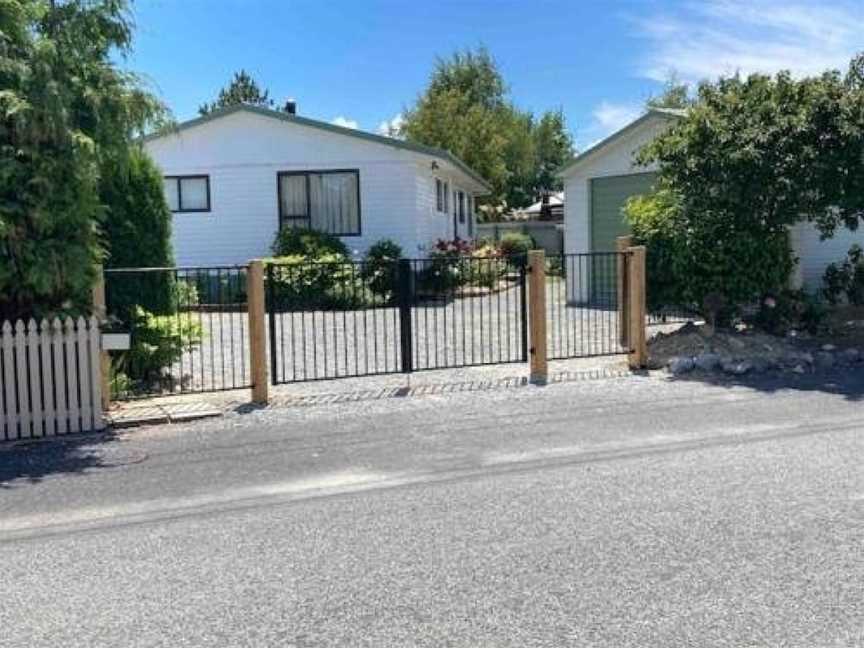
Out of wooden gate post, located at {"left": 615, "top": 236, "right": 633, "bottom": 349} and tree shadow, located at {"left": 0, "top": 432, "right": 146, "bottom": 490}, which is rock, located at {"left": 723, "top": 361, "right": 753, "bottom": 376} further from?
tree shadow, located at {"left": 0, "top": 432, "right": 146, "bottom": 490}

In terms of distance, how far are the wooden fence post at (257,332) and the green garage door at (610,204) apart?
426 inches

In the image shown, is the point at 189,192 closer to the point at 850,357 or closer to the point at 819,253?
the point at 819,253

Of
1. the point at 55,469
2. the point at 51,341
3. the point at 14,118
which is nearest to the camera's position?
the point at 55,469

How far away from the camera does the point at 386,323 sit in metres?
13.8

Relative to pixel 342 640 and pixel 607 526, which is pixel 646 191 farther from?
pixel 342 640

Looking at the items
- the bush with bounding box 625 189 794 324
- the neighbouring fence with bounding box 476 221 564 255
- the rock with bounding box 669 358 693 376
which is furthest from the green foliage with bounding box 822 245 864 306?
the neighbouring fence with bounding box 476 221 564 255

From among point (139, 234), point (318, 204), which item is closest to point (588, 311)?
point (139, 234)

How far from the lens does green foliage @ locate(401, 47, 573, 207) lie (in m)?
42.2

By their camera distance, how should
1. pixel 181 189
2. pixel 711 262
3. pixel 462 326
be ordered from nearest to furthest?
1. pixel 711 262
2. pixel 462 326
3. pixel 181 189

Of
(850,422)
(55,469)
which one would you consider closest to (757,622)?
(850,422)

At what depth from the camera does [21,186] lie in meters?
7.99

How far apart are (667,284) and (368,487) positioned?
7.33 meters

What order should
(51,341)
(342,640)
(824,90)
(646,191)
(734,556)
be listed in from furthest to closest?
(646,191), (824,90), (51,341), (734,556), (342,640)

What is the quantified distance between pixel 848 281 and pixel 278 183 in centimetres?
1303
